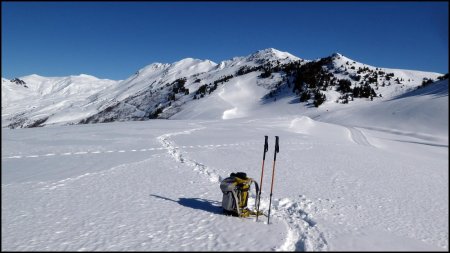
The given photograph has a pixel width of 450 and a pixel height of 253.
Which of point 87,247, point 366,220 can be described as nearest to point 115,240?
point 87,247

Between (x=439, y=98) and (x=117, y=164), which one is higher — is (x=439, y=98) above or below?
above

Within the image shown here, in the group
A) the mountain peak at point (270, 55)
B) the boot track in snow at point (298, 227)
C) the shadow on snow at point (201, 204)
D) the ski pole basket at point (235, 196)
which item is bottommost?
the boot track in snow at point (298, 227)

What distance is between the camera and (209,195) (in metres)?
13.2

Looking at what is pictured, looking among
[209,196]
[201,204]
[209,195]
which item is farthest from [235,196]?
[209,195]

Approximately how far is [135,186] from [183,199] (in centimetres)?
234

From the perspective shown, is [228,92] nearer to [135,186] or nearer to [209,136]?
[209,136]

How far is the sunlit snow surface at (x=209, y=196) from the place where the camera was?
28.9 ft

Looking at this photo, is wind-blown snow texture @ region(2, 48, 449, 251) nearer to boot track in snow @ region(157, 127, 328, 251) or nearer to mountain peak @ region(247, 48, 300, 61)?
boot track in snow @ region(157, 127, 328, 251)

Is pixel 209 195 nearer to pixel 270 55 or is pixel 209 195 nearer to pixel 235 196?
pixel 235 196

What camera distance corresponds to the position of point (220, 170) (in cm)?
1700

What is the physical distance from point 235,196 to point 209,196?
2441 mm

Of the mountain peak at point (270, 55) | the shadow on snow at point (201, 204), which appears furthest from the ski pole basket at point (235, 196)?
the mountain peak at point (270, 55)

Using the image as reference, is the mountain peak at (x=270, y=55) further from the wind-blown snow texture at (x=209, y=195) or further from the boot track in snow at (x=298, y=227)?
the boot track in snow at (x=298, y=227)

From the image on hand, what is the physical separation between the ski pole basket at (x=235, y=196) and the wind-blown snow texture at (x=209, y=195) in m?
0.27
